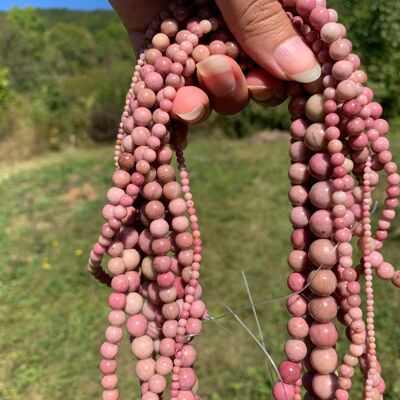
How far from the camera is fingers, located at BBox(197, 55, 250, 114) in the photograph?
509mm

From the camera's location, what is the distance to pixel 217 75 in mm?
514

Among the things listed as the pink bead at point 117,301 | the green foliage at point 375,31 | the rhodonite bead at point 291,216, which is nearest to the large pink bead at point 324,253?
the rhodonite bead at point 291,216

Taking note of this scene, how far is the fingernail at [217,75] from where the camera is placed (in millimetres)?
507

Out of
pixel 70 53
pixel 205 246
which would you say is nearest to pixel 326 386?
pixel 205 246

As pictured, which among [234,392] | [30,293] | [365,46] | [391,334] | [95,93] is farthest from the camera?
[95,93]

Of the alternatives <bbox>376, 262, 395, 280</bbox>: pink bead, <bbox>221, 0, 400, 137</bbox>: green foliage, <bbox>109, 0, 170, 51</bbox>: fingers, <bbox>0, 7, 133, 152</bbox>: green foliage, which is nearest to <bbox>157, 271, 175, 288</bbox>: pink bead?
<bbox>376, 262, 395, 280</bbox>: pink bead

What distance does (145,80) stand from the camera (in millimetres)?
529

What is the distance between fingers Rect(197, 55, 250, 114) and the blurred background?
356 mm

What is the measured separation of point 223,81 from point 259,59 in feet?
0.17

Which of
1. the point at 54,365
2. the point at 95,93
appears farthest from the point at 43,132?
the point at 54,365

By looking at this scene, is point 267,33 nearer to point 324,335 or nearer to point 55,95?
point 324,335

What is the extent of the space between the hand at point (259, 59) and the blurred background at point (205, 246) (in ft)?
1.24

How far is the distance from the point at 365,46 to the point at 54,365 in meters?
1.44

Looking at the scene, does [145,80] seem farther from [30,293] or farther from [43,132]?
[43,132]
